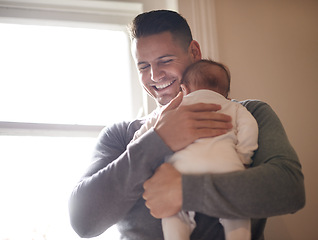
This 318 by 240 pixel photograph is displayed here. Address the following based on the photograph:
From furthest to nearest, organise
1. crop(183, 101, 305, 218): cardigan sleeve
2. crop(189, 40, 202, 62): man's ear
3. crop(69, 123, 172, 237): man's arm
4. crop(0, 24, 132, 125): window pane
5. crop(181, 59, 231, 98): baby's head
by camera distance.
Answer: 1. crop(0, 24, 132, 125): window pane
2. crop(189, 40, 202, 62): man's ear
3. crop(181, 59, 231, 98): baby's head
4. crop(69, 123, 172, 237): man's arm
5. crop(183, 101, 305, 218): cardigan sleeve

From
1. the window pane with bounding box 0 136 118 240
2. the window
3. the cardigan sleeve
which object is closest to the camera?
the cardigan sleeve

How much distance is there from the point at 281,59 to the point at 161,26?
0.83 m

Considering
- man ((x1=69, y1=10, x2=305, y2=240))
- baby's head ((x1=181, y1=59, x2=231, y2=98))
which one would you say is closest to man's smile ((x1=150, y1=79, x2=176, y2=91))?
baby's head ((x1=181, y1=59, x2=231, y2=98))

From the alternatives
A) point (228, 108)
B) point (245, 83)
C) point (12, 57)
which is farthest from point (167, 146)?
point (12, 57)

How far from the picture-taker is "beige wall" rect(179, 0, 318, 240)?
2.05 metres

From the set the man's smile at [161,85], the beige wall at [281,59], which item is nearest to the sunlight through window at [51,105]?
the man's smile at [161,85]

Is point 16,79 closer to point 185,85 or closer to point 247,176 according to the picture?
point 185,85

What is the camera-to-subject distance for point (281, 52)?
2.17 metres

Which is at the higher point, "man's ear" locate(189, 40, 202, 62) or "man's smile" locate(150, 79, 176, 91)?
"man's ear" locate(189, 40, 202, 62)

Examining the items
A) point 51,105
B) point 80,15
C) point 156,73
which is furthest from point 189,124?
point 80,15

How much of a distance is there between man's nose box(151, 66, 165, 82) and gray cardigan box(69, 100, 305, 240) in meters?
0.41

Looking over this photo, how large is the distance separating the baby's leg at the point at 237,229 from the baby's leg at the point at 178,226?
109 millimetres

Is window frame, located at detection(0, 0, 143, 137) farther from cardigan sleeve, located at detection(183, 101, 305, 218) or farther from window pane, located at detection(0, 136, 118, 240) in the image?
cardigan sleeve, located at detection(183, 101, 305, 218)

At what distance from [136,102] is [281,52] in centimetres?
86
